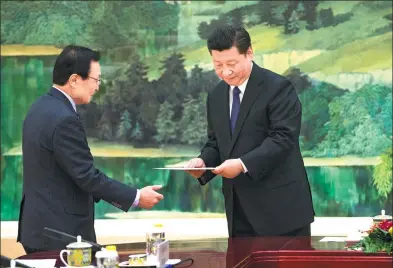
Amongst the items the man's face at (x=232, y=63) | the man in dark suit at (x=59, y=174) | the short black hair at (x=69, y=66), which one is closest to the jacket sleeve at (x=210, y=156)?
the man's face at (x=232, y=63)

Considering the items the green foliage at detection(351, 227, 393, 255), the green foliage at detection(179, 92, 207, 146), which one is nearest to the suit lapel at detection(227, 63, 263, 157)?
the green foliage at detection(351, 227, 393, 255)

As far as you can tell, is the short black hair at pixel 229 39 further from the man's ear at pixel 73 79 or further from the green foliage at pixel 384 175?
the green foliage at pixel 384 175

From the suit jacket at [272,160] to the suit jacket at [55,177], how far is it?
0.79 meters

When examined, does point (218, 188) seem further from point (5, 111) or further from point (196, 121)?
point (5, 111)

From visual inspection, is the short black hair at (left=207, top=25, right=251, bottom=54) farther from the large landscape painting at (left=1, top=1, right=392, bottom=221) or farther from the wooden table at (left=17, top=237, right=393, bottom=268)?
the large landscape painting at (left=1, top=1, right=392, bottom=221)

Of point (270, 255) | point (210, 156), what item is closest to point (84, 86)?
point (210, 156)

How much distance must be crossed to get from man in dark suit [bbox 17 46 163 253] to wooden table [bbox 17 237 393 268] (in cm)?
19

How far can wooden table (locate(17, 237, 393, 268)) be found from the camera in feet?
12.6

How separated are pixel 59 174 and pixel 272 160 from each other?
3.39 feet

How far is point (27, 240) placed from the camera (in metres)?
4.17

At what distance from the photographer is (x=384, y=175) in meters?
6.93

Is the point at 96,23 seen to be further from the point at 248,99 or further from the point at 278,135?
the point at 278,135

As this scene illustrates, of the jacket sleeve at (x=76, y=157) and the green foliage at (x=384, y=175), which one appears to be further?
the green foliage at (x=384, y=175)

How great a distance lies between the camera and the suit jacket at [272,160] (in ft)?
15.1
